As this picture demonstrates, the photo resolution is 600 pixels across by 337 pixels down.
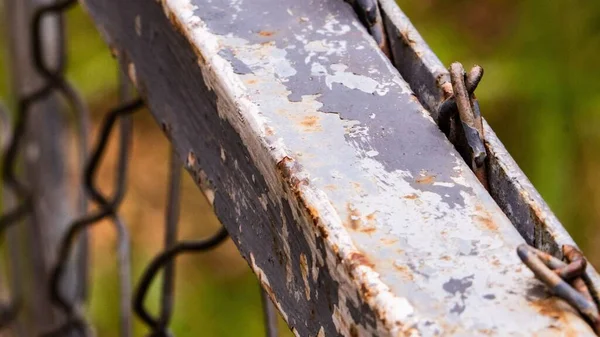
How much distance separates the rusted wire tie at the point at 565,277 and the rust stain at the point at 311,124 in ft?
0.37

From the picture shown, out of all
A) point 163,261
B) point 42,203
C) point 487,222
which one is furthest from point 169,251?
point 42,203

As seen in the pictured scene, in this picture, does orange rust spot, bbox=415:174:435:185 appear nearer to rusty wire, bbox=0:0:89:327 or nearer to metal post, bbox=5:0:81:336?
rusty wire, bbox=0:0:89:327

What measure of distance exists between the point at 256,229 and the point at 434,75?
11 centimetres

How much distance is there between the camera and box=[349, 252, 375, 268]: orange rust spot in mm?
354

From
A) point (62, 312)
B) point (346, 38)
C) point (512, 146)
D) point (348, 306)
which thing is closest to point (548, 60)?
point (512, 146)

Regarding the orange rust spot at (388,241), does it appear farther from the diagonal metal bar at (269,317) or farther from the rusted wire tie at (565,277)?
the diagonal metal bar at (269,317)

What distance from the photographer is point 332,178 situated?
0.39 m

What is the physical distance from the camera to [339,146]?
0.41 meters

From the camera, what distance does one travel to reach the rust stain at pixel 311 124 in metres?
0.42

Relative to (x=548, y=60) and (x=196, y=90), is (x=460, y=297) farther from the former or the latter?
(x=548, y=60)

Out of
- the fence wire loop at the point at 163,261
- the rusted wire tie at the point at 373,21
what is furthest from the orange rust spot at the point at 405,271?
the fence wire loop at the point at 163,261

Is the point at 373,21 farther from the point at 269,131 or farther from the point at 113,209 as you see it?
the point at 113,209

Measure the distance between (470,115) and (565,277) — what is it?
96 millimetres

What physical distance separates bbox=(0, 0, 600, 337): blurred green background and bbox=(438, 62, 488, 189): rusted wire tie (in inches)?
40.5
